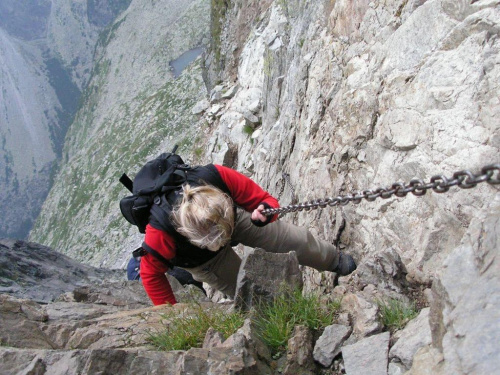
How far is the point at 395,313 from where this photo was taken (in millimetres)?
5051

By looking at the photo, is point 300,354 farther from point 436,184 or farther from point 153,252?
point 436,184

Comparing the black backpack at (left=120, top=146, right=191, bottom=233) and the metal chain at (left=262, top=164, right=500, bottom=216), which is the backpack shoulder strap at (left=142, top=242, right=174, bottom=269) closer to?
the black backpack at (left=120, top=146, right=191, bottom=233)

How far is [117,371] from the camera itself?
15.6 ft

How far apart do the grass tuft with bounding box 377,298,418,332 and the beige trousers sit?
200 centimetres

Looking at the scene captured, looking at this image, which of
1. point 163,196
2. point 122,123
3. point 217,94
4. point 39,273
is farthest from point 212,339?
point 122,123

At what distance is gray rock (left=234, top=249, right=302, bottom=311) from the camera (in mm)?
5945

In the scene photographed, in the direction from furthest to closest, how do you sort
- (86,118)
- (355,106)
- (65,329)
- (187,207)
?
(86,118), (355,106), (65,329), (187,207)

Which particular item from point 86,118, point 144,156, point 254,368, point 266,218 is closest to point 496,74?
point 266,218

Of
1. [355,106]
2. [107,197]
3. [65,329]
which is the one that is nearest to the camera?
[65,329]

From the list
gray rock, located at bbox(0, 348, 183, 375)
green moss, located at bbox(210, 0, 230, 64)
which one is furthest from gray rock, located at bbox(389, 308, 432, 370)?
green moss, located at bbox(210, 0, 230, 64)

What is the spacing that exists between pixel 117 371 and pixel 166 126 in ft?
267

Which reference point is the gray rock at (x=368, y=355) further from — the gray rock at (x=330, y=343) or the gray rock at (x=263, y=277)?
the gray rock at (x=263, y=277)

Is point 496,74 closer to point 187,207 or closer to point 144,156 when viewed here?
point 187,207

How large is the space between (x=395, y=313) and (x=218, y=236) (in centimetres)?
230
